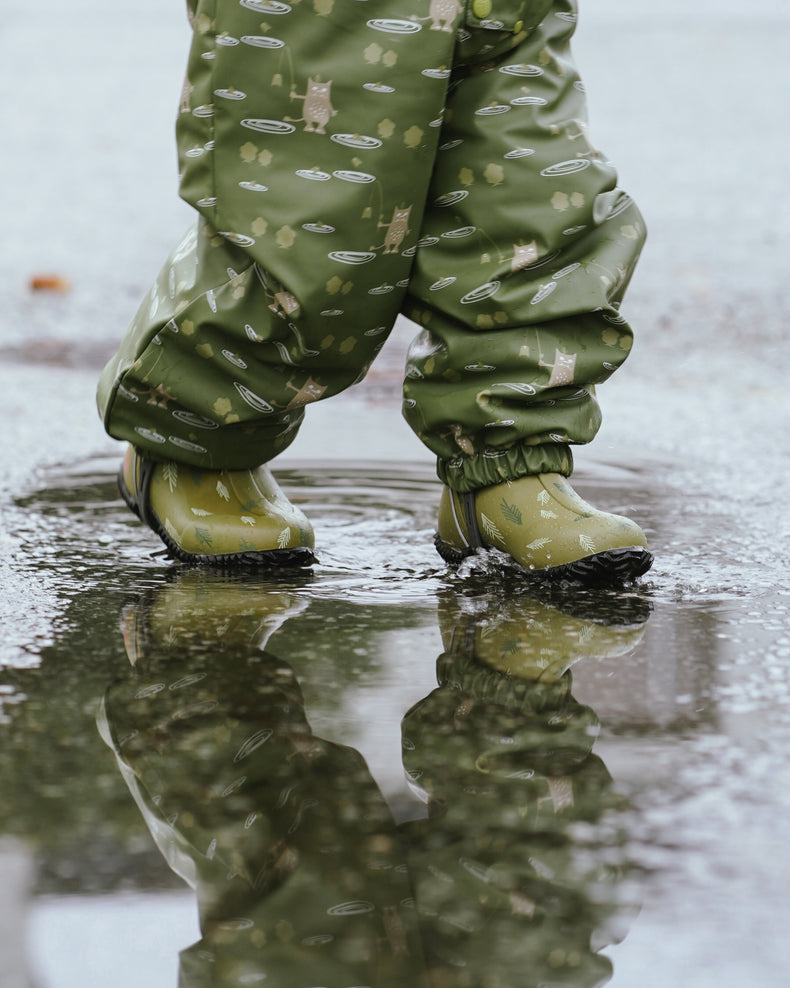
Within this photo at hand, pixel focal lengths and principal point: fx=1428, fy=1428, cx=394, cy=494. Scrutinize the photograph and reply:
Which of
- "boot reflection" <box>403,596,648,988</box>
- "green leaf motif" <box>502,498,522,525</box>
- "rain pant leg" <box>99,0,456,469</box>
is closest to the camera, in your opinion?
"boot reflection" <box>403,596,648,988</box>

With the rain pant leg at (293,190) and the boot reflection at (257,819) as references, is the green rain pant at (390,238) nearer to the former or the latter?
the rain pant leg at (293,190)

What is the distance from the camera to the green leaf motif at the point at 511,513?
1466 millimetres

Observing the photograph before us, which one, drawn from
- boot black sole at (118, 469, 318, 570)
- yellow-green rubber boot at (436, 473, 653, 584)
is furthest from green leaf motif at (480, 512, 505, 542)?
boot black sole at (118, 469, 318, 570)

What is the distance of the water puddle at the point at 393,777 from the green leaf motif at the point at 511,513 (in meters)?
0.06

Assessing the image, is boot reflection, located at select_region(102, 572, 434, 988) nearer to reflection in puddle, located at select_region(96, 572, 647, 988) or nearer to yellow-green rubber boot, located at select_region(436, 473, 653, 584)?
reflection in puddle, located at select_region(96, 572, 647, 988)

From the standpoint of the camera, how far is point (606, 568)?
1.39 metres

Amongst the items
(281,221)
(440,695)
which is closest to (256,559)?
(281,221)

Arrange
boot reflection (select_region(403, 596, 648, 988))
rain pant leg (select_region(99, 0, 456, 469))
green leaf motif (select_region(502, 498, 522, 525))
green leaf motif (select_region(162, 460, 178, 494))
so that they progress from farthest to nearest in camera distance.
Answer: green leaf motif (select_region(162, 460, 178, 494)) < green leaf motif (select_region(502, 498, 522, 525)) < rain pant leg (select_region(99, 0, 456, 469)) < boot reflection (select_region(403, 596, 648, 988))

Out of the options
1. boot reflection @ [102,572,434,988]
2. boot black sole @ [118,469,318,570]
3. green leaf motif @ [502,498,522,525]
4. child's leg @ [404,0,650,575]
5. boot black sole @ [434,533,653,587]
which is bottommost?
boot reflection @ [102,572,434,988]

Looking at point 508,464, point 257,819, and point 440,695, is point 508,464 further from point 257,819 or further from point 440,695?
point 257,819

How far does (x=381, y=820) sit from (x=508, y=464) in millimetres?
685

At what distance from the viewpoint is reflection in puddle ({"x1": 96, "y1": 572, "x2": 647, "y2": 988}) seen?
2.36 ft

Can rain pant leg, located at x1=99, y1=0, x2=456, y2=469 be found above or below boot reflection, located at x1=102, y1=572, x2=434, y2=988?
above

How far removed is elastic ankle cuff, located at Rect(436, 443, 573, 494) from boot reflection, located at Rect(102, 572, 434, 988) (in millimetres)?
371
